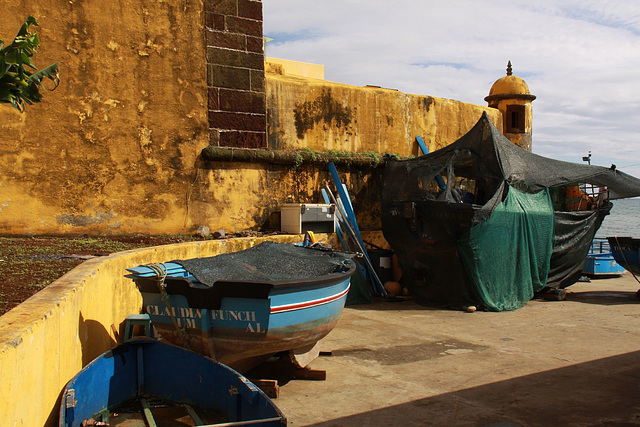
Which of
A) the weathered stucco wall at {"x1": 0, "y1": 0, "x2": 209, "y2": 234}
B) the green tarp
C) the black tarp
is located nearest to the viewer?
the black tarp

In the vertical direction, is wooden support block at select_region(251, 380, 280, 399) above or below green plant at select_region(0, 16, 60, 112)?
below

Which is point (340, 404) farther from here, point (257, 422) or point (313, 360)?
point (257, 422)

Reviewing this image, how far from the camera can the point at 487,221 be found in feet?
31.4

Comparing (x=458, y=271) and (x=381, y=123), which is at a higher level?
(x=381, y=123)

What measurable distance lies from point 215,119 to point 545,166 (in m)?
6.15

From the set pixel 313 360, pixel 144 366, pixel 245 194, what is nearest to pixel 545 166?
pixel 245 194

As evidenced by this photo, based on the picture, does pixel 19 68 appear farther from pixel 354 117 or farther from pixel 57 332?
pixel 354 117

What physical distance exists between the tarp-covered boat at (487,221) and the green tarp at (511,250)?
0.02 meters

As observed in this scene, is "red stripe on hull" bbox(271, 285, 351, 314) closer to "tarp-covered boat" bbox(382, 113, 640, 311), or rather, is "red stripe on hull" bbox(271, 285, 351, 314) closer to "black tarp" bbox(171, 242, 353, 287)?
"black tarp" bbox(171, 242, 353, 287)

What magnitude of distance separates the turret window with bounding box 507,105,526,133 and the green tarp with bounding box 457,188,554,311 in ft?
18.0

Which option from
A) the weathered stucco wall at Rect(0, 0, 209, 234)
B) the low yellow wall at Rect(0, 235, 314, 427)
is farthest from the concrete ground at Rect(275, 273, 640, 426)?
the weathered stucco wall at Rect(0, 0, 209, 234)

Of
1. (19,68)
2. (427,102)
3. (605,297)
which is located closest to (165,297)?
(19,68)

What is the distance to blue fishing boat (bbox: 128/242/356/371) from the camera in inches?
206

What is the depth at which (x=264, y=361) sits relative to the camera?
655cm
